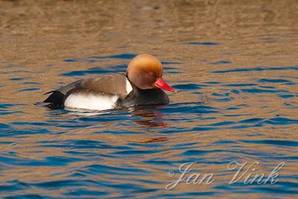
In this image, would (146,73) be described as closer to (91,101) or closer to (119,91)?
(119,91)

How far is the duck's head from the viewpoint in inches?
507

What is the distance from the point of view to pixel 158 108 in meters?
12.4

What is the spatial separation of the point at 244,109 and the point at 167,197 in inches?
158

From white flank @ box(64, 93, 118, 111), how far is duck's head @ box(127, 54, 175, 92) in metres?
0.62

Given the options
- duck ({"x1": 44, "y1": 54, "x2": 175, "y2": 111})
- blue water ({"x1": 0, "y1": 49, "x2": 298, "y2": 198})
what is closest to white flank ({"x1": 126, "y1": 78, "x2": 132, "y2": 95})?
duck ({"x1": 44, "y1": 54, "x2": 175, "y2": 111})

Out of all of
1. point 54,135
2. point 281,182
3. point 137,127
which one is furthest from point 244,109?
point 281,182

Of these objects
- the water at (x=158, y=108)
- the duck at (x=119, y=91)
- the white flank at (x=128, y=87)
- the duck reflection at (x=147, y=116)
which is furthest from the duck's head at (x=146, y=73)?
the duck reflection at (x=147, y=116)

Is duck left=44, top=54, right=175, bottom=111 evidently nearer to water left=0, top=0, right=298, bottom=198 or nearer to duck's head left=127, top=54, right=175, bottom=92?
duck's head left=127, top=54, right=175, bottom=92

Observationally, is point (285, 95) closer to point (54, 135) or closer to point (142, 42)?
point (54, 135)

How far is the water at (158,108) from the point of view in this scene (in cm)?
870

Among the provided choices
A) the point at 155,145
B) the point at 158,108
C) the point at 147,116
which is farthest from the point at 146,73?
the point at 155,145

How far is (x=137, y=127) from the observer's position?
1120cm

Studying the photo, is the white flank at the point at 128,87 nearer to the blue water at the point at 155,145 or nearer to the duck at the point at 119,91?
the duck at the point at 119,91

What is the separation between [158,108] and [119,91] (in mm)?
560
